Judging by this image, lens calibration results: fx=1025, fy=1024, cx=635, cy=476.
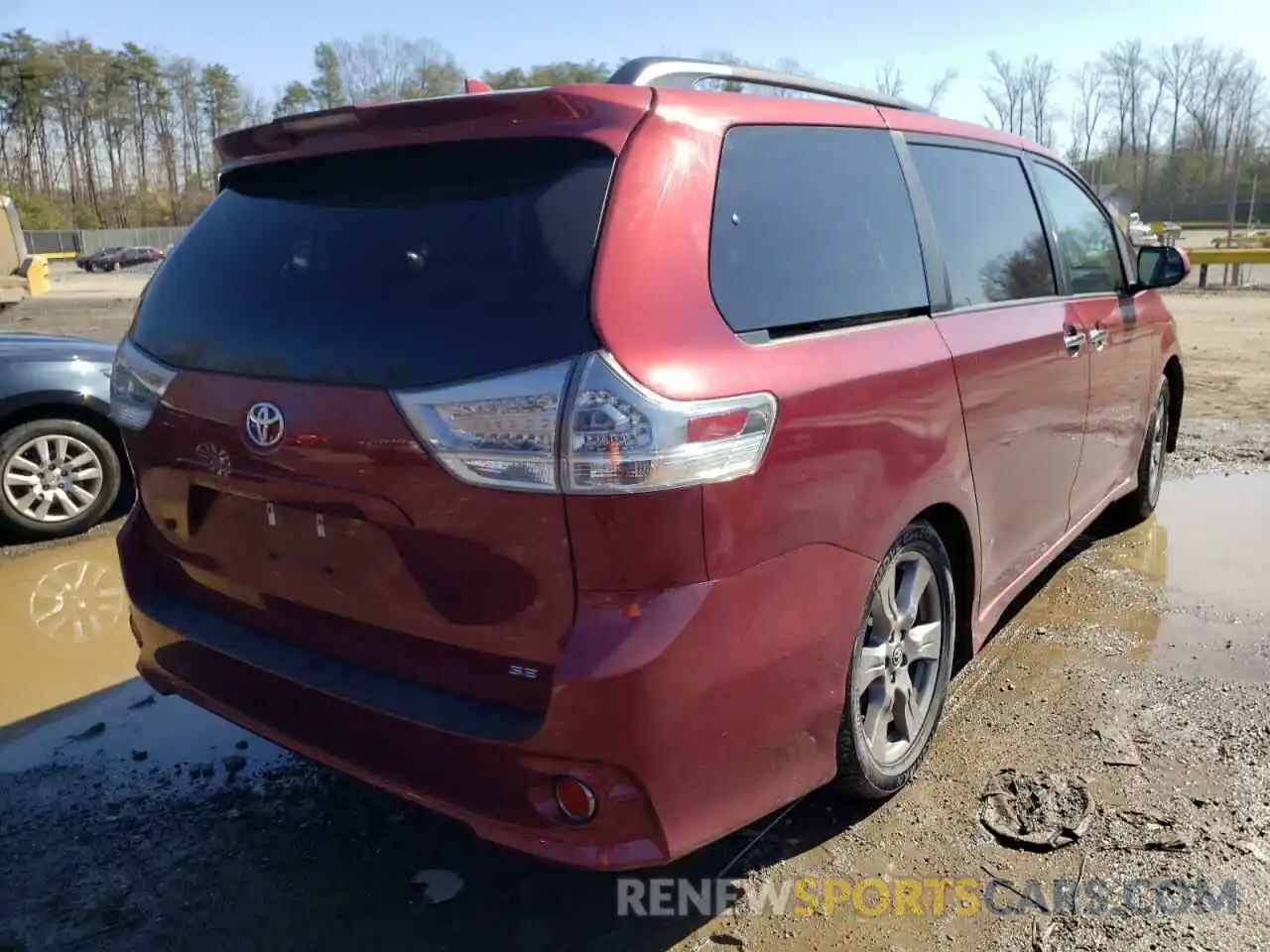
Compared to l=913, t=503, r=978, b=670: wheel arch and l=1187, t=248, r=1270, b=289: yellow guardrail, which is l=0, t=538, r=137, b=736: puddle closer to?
l=913, t=503, r=978, b=670: wheel arch

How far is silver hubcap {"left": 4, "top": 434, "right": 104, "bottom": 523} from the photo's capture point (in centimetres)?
560

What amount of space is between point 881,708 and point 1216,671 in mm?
1786

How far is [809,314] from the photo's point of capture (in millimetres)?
2498

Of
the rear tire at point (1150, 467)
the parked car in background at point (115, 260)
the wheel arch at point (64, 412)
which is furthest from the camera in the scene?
the parked car in background at point (115, 260)

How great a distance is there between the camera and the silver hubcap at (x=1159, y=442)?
18.2 feet

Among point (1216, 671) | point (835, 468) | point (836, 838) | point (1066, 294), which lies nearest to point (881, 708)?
point (836, 838)

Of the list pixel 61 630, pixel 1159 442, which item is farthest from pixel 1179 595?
pixel 61 630

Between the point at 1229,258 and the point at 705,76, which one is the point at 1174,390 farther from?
the point at 1229,258

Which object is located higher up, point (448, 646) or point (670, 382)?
point (670, 382)

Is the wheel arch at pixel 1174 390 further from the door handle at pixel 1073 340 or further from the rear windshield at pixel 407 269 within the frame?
the rear windshield at pixel 407 269

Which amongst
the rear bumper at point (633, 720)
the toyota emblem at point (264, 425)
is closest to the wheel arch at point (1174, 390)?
the rear bumper at point (633, 720)

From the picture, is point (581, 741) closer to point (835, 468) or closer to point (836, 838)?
point (835, 468)

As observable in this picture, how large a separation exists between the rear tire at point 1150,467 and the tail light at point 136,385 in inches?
184

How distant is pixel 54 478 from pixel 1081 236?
17.8 ft
